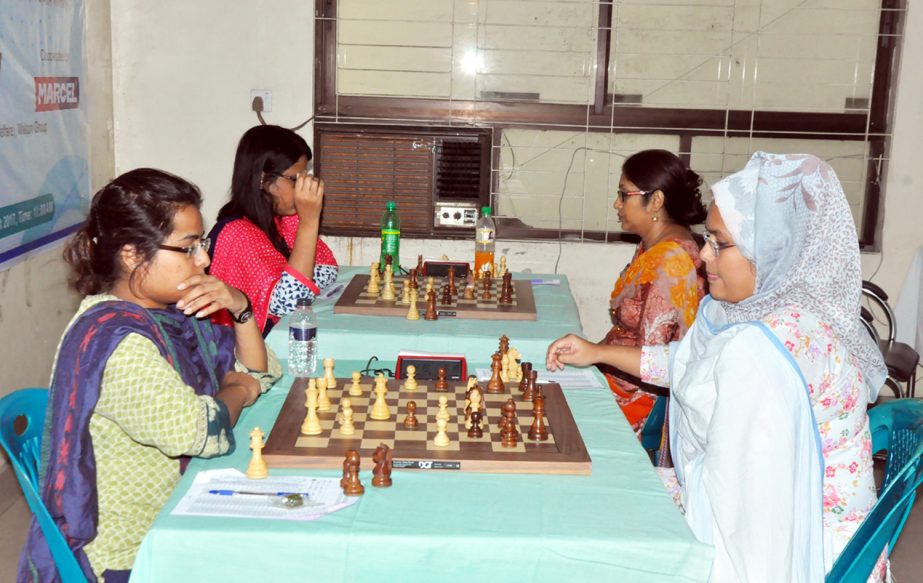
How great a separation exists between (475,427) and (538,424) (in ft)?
0.45

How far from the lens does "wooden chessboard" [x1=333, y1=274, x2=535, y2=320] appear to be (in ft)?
10.2

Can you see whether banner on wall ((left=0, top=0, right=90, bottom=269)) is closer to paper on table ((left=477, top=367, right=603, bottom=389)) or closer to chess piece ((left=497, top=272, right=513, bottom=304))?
chess piece ((left=497, top=272, right=513, bottom=304))

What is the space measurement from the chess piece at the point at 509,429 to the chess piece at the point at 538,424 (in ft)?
0.12

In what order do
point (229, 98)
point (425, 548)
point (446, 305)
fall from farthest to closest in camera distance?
point (229, 98)
point (446, 305)
point (425, 548)


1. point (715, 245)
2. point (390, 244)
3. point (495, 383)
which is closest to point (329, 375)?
point (495, 383)

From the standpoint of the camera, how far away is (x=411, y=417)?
202cm

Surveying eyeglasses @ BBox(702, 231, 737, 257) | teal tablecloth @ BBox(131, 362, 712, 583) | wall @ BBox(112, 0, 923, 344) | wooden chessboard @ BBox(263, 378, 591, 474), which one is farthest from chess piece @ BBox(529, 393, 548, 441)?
wall @ BBox(112, 0, 923, 344)

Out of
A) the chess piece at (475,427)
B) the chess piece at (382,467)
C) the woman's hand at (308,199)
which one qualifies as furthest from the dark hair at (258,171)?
the chess piece at (382,467)

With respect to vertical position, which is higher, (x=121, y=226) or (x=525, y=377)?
(x=121, y=226)

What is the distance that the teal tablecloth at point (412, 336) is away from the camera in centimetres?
283

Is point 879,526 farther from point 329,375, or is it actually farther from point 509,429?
point 329,375

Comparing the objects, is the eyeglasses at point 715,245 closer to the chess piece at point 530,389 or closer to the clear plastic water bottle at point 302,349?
the chess piece at point 530,389

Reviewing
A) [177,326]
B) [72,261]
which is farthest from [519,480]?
[72,261]

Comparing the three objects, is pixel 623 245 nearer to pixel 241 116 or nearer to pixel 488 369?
pixel 241 116
